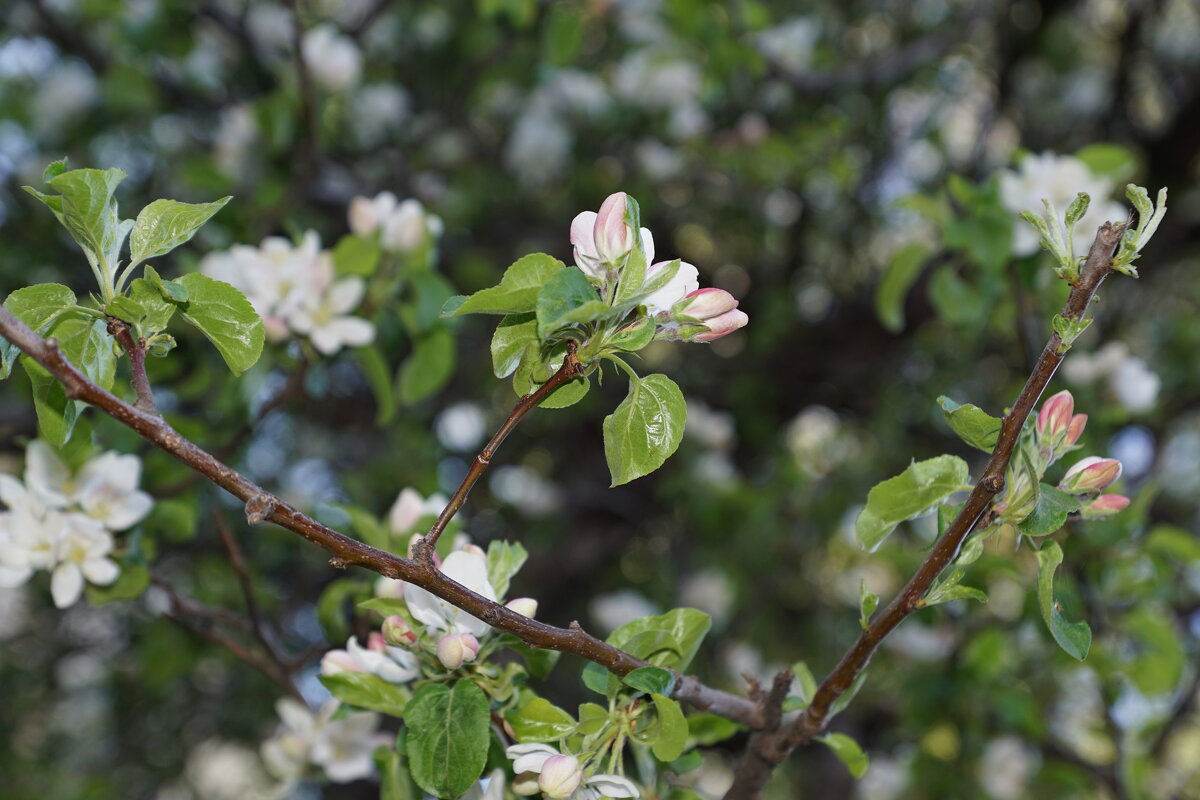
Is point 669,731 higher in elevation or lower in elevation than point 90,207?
lower

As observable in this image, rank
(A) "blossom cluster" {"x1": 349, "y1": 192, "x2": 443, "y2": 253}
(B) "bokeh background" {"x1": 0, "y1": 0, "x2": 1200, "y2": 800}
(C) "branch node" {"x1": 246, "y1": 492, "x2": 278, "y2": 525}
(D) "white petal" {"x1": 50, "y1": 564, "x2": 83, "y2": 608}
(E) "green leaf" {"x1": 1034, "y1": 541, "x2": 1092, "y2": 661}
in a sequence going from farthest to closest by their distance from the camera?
(B) "bokeh background" {"x1": 0, "y1": 0, "x2": 1200, "y2": 800} → (A) "blossom cluster" {"x1": 349, "y1": 192, "x2": 443, "y2": 253} → (D) "white petal" {"x1": 50, "y1": 564, "x2": 83, "y2": 608} → (E) "green leaf" {"x1": 1034, "y1": 541, "x2": 1092, "y2": 661} → (C) "branch node" {"x1": 246, "y1": 492, "x2": 278, "y2": 525}

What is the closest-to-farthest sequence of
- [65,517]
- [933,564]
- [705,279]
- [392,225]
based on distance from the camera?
[933,564]
[65,517]
[392,225]
[705,279]

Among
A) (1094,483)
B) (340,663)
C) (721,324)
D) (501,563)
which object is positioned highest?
(721,324)

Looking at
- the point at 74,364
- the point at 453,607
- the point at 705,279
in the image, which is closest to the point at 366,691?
the point at 453,607

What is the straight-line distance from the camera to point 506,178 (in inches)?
126

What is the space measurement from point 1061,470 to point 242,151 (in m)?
1.99

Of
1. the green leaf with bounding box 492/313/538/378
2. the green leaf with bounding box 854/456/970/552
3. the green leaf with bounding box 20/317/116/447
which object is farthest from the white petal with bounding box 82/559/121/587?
the green leaf with bounding box 854/456/970/552

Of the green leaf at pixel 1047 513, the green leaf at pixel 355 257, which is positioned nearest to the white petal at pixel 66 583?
the green leaf at pixel 355 257

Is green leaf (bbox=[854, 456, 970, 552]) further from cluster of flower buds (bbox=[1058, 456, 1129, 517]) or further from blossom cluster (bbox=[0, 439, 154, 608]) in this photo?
blossom cluster (bbox=[0, 439, 154, 608])

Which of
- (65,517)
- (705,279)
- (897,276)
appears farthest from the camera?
(705,279)

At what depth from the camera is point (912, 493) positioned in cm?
85

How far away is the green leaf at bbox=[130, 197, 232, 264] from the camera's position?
846mm

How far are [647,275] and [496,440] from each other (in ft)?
0.56

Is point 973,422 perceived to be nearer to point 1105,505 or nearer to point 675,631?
point 1105,505
